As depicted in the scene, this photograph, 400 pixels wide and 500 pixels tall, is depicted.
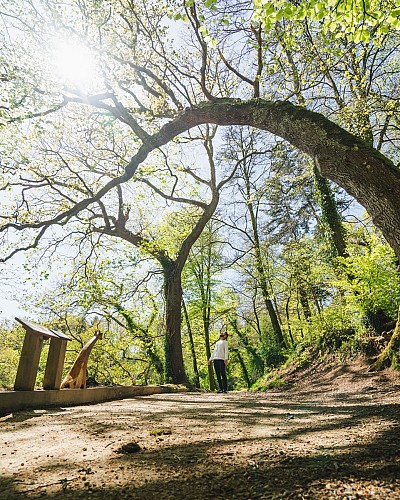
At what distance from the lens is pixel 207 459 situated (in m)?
2.06

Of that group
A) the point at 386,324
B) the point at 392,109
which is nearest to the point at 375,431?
the point at 386,324

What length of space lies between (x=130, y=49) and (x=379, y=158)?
8.51 metres

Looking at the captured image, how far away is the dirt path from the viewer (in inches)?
61.6

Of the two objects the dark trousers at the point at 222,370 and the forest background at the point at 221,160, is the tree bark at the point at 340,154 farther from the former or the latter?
the dark trousers at the point at 222,370

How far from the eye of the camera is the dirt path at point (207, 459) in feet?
5.13

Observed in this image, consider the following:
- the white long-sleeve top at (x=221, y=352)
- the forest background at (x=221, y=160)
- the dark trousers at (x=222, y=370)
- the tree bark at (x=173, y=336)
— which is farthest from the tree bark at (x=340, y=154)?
the tree bark at (x=173, y=336)

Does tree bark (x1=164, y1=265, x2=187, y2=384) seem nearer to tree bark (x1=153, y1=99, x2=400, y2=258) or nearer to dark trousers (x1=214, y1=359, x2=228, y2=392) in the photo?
dark trousers (x1=214, y1=359, x2=228, y2=392)

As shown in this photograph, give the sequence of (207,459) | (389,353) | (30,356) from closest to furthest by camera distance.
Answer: (207,459)
(30,356)
(389,353)

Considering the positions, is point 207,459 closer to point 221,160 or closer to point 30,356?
point 30,356

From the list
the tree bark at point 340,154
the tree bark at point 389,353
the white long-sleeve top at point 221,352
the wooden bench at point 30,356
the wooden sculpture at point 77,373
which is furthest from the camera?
the white long-sleeve top at point 221,352

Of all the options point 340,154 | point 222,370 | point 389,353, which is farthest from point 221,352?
point 340,154

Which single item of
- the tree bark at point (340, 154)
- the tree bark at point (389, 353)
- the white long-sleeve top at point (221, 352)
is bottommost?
the tree bark at point (389, 353)

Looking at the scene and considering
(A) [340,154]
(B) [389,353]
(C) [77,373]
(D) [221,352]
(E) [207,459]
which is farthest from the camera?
(D) [221,352]

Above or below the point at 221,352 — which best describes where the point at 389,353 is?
below
